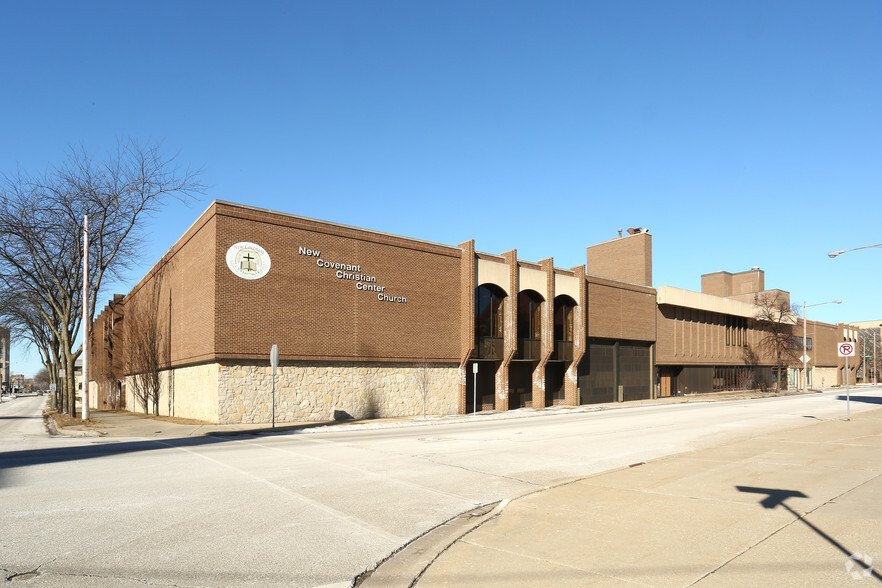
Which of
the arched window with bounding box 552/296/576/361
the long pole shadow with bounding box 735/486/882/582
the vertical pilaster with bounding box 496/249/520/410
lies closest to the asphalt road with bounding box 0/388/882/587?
the long pole shadow with bounding box 735/486/882/582

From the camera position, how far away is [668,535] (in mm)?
6914

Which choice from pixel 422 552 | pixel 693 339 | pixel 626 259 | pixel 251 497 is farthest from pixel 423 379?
pixel 693 339

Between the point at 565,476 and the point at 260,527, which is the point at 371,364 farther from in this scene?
the point at 260,527

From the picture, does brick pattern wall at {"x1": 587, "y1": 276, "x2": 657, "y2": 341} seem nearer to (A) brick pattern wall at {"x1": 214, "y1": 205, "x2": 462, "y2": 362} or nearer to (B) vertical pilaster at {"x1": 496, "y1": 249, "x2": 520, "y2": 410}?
(B) vertical pilaster at {"x1": 496, "y1": 249, "x2": 520, "y2": 410}

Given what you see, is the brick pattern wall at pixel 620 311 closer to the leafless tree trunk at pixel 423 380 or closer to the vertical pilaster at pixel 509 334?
the vertical pilaster at pixel 509 334

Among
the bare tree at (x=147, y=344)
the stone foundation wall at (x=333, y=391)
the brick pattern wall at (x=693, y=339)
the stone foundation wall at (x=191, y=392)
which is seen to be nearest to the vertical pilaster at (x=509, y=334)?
the stone foundation wall at (x=333, y=391)

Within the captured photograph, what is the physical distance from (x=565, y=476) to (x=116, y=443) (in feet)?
45.1

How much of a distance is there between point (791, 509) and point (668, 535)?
2379 mm

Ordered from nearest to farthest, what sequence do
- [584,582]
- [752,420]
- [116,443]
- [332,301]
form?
[584,582] → [116,443] → [752,420] → [332,301]

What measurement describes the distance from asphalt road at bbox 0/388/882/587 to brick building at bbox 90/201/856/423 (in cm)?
839

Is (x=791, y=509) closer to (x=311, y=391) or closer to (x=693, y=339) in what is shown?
(x=311, y=391)

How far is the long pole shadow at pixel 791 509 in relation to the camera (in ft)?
19.1

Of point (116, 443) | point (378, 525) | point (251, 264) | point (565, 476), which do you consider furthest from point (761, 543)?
→ point (251, 264)

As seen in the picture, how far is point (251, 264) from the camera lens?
88.1 ft
